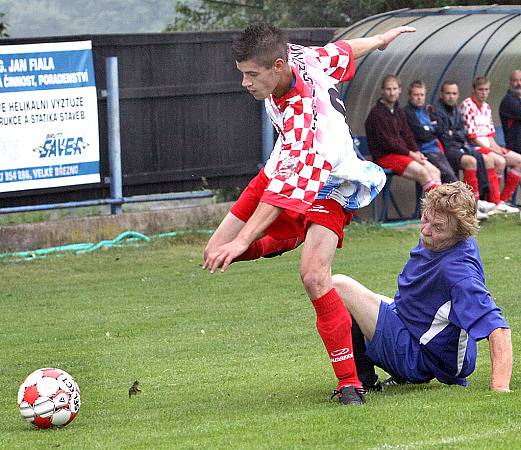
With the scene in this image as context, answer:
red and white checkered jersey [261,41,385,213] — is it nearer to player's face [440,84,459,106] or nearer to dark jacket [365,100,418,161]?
dark jacket [365,100,418,161]

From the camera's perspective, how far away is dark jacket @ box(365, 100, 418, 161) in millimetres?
16688

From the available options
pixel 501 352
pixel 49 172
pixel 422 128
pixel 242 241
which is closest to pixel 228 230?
pixel 242 241

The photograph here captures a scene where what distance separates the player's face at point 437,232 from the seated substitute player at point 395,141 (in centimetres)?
974

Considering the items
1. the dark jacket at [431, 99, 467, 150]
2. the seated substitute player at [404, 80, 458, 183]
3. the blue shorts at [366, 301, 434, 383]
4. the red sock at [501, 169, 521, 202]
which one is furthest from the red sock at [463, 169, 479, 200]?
the blue shorts at [366, 301, 434, 383]

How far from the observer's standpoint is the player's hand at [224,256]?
259 inches

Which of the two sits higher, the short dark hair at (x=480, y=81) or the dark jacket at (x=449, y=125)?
the short dark hair at (x=480, y=81)

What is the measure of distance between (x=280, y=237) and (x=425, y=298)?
1097 mm

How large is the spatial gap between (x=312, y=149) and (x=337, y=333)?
3.38 feet

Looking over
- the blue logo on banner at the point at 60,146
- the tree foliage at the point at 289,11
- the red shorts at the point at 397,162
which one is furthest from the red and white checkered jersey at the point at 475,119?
the blue logo on banner at the point at 60,146

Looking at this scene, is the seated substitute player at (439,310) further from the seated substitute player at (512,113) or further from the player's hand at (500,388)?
the seated substitute player at (512,113)

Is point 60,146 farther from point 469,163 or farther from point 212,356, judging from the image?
point 212,356

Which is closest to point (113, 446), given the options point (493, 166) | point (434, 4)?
point (493, 166)

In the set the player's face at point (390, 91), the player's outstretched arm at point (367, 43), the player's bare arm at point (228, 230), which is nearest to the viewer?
the player's bare arm at point (228, 230)

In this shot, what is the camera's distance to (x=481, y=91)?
1775 cm
